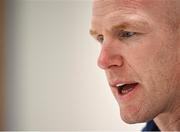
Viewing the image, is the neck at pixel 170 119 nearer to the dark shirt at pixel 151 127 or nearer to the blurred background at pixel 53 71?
the dark shirt at pixel 151 127

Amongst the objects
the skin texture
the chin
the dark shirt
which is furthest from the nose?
the dark shirt

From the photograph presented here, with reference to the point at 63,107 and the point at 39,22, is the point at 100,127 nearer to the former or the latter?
the point at 63,107

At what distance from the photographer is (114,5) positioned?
776 mm

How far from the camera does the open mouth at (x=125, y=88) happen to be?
2.57ft

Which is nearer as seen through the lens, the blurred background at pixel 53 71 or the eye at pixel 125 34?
the eye at pixel 125 34

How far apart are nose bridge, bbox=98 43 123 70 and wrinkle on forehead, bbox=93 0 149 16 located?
3.3 inches

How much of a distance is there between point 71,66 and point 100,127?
0.41 meters

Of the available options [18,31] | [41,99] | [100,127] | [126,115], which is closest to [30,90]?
[41,99]

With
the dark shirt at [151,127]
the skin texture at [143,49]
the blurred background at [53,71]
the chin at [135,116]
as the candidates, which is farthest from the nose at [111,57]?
the blurred background at [53,71]

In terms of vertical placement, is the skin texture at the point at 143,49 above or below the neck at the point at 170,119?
above

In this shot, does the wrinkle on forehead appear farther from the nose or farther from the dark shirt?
the dark shirt

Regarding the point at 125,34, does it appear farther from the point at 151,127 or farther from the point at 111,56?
the point at 151,127

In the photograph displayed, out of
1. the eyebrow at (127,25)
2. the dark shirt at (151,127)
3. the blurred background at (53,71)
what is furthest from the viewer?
the blurred background at (53,71)

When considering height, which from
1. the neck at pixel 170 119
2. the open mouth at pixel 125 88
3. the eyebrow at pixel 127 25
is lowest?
the neck at pixel 170 119
